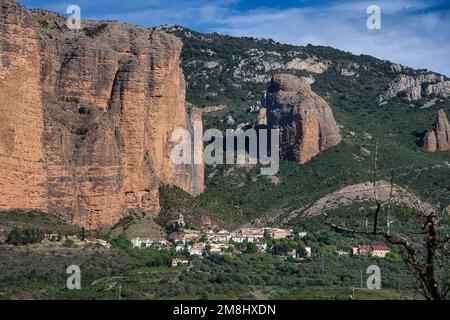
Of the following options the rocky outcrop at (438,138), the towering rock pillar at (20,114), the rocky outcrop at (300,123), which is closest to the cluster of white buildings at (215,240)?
the towering rock pillar at (20,114)

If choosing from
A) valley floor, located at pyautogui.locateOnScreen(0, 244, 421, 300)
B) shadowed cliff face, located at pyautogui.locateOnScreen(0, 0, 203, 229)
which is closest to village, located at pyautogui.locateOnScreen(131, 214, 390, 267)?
valley floor, located at pyautogui.locateOnScreen(0, 244, 421, 300)

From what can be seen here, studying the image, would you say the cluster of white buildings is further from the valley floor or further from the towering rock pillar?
the towering rock pillar

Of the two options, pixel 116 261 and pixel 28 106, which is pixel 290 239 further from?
pixel 28 106

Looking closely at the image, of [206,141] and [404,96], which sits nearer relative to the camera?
[206,141]

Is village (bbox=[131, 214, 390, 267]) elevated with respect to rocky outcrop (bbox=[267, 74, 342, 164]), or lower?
lower

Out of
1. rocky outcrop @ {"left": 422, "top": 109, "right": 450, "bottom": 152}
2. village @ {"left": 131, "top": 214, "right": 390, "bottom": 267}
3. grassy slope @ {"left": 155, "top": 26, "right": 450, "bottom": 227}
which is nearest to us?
village @ {"left": 131, "top": 214, "right": 390, "bottom": 267}

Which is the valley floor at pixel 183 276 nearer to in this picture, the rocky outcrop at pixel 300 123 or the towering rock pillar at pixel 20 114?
the towering rock pillar at pixel 20 114

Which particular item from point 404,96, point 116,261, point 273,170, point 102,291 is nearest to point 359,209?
point 273,170

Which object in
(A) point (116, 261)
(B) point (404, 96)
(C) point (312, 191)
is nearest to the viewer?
(A) point (116, 261)
